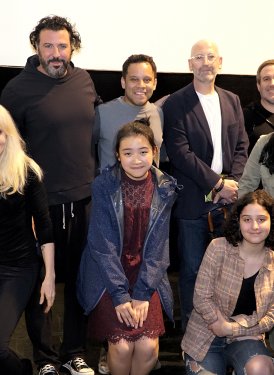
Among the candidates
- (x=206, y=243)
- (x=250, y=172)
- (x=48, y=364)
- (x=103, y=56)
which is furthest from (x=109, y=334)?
(x=103, y=56)

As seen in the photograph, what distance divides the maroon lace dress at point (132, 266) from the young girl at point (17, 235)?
254 millimetres

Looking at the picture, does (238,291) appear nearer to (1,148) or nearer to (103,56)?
(1,148)

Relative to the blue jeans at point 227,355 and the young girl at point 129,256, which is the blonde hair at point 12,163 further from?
the blue jeans at point 227,355

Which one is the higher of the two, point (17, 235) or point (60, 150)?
point (60, 150)

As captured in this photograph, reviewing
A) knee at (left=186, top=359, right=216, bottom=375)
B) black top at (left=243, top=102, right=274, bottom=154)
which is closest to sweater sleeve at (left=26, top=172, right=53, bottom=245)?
knee at (left=186, top=359, right=216, bottom=375)

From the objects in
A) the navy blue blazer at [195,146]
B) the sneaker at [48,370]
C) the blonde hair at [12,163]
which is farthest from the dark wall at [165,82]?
the sneaker at [48,370]

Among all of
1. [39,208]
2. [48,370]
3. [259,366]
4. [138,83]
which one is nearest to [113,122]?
[138,83]

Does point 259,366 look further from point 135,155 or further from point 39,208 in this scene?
point 39,208

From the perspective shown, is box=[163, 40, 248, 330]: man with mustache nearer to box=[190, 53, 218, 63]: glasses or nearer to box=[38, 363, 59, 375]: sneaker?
box=[190, 53, 218, 63]: glasses

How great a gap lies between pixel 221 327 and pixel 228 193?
0.76 m

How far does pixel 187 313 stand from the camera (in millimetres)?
3291

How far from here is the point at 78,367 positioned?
118 inches

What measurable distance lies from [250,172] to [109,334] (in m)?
1.07

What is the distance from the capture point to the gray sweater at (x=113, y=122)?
3.17 meters
